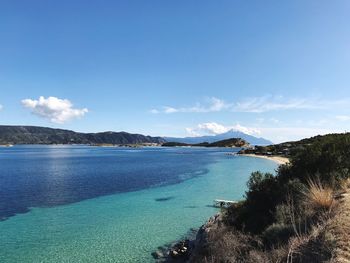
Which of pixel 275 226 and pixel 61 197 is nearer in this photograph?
pixel 275 226

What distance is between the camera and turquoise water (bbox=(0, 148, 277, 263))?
19083 millimetres

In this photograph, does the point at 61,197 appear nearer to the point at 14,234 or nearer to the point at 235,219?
the point at 14,234

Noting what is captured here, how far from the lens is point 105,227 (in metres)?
24.7

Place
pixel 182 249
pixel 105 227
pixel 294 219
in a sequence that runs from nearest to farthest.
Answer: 1. pixel 294 219
2. pixel 182 249
3. pixel 105 227

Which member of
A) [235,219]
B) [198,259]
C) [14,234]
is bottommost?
[14,234]

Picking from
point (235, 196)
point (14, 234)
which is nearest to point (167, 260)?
point (14, 234)

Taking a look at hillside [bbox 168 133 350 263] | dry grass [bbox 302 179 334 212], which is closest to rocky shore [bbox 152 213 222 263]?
hillside [bbox 168 133 350 263]

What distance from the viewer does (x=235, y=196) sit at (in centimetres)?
3716

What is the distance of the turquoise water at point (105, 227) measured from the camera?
62.6 ft

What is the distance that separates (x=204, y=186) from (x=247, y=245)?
35.7 metres

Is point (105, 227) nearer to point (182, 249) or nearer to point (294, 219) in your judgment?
point (182, 249)

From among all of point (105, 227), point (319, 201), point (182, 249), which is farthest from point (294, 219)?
point (105, 227)

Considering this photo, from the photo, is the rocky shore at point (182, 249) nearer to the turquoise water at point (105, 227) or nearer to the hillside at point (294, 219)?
the hillside at point (294, 219)

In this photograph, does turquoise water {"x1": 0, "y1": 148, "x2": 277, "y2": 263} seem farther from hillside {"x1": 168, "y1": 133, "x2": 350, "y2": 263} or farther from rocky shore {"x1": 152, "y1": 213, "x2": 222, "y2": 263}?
hillside {"x1": 168, "y1": 133, "x2": 350, "y2": 263}
